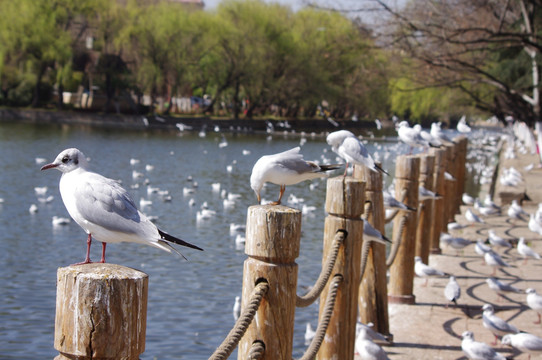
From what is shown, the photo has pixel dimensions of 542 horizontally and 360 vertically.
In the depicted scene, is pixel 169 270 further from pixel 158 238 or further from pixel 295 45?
pixel 295 45

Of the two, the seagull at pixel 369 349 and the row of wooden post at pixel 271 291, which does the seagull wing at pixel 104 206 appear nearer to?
the row of wooden post at pixel 271 291

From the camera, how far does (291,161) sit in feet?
14.6

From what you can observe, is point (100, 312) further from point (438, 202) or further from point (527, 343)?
point (438, 202)

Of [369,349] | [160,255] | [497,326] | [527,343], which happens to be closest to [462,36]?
[160,255]

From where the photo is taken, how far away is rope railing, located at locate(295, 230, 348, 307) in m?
3.76

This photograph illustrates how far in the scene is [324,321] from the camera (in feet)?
13.9

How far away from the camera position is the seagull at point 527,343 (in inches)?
232

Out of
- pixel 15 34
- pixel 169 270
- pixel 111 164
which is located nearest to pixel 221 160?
pixel 111 164

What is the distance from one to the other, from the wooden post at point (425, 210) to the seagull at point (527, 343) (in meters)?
3.11

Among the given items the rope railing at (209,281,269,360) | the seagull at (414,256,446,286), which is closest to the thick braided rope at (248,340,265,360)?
the rope railing at (209,281,269,360)

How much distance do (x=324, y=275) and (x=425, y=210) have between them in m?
5.33

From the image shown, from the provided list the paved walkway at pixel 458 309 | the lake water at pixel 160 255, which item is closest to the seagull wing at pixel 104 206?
the paved walkway at pixel 458 309

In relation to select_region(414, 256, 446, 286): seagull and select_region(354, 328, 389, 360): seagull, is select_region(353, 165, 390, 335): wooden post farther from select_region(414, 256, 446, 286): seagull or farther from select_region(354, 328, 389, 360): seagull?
select_region(414, 256, 446, 286): seagull

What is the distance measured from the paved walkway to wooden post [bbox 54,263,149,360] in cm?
442
